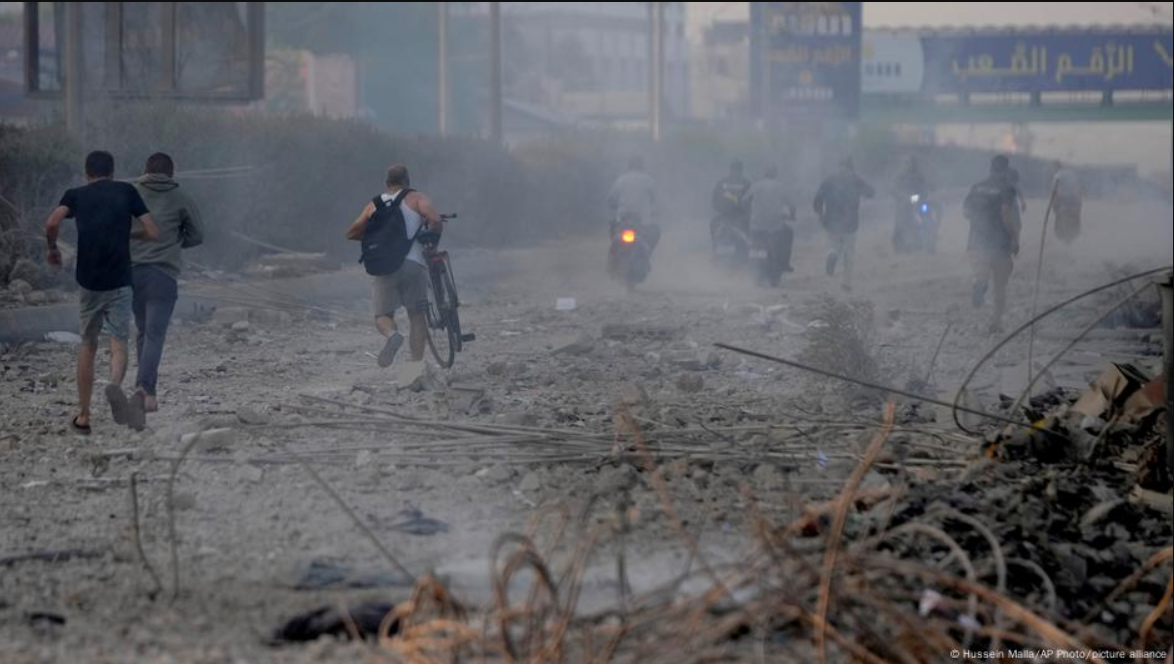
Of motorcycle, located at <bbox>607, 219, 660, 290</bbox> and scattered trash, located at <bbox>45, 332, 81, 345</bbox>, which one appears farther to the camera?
motorcycle, located at <bbox>607, 219, 660, 290</bbox>

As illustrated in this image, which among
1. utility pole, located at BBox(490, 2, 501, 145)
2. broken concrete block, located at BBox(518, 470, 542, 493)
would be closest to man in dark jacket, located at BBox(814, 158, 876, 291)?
utility pole, located at BBox(490, 2, 501, 145)

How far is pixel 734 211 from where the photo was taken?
2086cm

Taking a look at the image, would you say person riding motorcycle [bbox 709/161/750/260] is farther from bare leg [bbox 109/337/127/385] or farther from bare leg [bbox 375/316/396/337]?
bare leg [bbox 109/337/127/385]

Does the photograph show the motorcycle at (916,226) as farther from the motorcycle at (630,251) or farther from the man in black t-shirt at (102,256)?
the man in black t-shirt at (102,256)

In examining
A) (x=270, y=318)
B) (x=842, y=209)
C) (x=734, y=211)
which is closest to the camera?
(x=270, y=318)

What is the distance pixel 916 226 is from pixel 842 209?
7.02m

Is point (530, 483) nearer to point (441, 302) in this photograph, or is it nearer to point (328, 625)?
point (328, 625)

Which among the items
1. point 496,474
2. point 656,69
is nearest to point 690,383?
point 496,474

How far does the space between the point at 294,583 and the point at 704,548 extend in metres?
1.58

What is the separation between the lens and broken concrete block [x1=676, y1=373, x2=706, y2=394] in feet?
34.2

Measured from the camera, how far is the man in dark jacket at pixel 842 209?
20547 mm

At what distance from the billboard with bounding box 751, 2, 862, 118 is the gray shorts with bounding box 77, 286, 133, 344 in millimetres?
38791

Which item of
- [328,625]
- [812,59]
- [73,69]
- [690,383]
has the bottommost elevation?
[328,625]

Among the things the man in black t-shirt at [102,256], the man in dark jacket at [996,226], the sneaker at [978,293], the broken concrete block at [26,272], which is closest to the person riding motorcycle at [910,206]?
the sneaker at [978,293]
